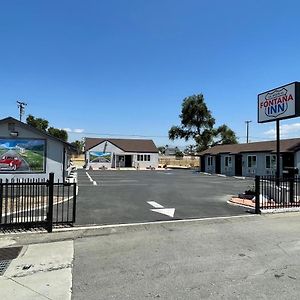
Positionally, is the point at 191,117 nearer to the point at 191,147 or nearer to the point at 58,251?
the point at 191,147

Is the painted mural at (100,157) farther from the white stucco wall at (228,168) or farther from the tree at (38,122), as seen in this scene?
the white stucco wall at (228,168)

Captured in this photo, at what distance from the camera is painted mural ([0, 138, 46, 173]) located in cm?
2028

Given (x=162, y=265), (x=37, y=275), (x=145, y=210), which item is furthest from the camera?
(x=145, y=210)

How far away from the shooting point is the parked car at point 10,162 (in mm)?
20306

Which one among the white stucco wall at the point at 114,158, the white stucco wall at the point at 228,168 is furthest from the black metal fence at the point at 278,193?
the white stucco wall at the point at 114,158

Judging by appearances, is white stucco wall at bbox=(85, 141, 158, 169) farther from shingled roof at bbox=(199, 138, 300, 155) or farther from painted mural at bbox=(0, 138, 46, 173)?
painted mural at bbox=(0, 138, 46, 173)

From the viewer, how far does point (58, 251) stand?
307 inches

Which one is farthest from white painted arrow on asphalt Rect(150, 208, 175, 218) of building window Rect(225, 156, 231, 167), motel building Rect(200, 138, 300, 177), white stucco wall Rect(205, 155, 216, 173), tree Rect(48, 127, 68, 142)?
tree Rect(48, 127, 68, 142)

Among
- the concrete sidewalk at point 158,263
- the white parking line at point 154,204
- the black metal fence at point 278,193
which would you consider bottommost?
the concrete sidewalk at point 158,263

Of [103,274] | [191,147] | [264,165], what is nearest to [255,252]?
[103,274]

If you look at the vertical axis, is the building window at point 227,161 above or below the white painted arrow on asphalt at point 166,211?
above

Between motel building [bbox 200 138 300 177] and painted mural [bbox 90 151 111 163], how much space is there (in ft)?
60.1

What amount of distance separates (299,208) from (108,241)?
8.63 m

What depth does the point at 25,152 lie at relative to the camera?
2055 cm
